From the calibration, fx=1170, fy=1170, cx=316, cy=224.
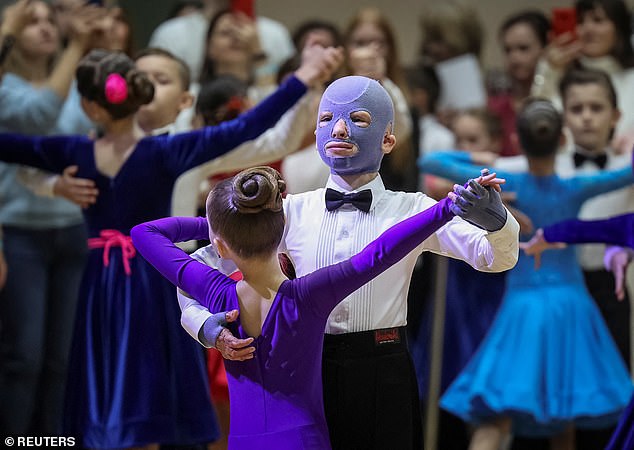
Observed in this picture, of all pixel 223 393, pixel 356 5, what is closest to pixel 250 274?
pixel 223 393

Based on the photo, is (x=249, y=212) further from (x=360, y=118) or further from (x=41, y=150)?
(x=41, y=150)

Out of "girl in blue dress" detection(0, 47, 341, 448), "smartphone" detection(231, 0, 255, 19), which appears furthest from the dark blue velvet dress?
"smartphone" detection(231, 0, 255, 19)

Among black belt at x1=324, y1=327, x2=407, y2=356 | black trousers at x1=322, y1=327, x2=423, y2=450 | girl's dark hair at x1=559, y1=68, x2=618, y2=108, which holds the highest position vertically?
girl's dark hair at x1=559, y1=68, x2=618, y2=108

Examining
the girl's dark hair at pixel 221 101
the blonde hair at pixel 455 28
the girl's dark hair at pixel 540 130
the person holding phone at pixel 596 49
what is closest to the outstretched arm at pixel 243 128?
the girl's dark hair at pixel 221 101

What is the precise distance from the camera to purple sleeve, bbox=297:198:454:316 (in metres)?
2.42

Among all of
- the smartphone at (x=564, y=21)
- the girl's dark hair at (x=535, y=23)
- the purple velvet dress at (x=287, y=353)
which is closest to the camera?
the purple velvet dress at (x=287, y=353)

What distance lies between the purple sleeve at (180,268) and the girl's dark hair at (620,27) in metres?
2.85

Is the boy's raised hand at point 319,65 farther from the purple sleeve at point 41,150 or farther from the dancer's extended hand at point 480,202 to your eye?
the dancer's extended hand at point 480,202

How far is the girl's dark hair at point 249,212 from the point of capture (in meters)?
2.52

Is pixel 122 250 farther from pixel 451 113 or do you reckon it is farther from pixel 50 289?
pixel 451 113

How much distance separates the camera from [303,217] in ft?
9.27

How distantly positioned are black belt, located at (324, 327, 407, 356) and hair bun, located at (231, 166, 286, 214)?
0.39m

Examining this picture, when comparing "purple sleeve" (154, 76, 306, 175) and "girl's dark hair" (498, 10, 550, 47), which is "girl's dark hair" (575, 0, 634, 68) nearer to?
"girl's dark hair" (498, 10, 550, 47)

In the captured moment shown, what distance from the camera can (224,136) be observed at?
Result: 3.46 metres
